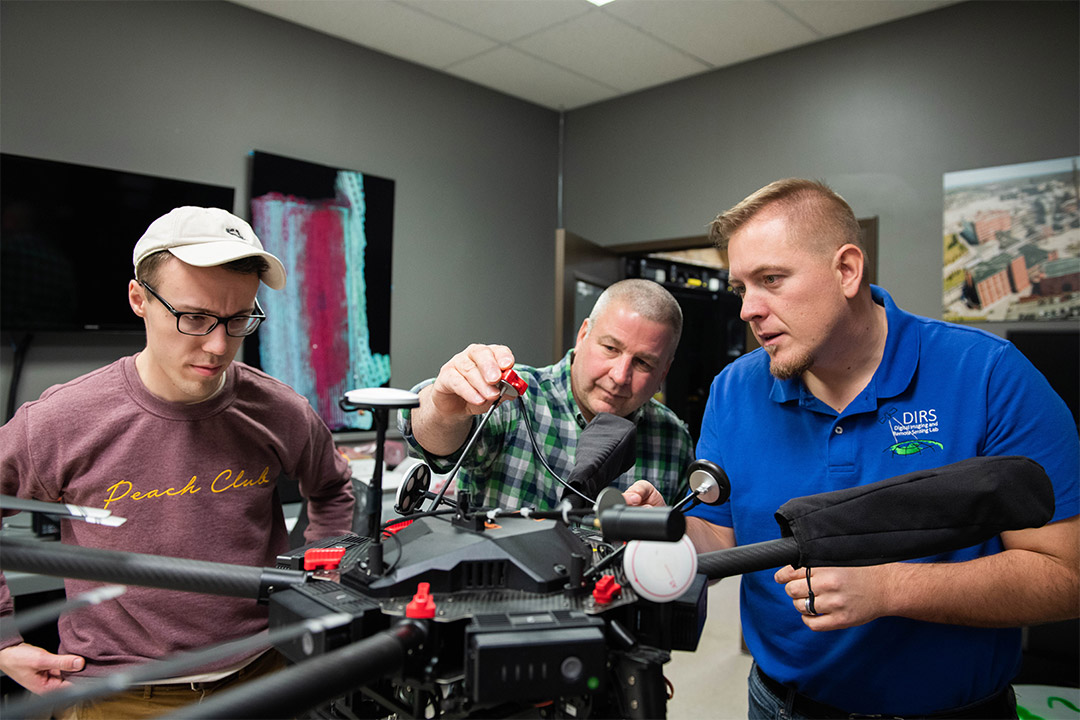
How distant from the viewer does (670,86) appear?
4215mm

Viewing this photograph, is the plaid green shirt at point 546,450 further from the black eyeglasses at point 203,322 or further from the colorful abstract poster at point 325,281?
the colorful abstract poster at point 325,281

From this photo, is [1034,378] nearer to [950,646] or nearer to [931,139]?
[950,646]

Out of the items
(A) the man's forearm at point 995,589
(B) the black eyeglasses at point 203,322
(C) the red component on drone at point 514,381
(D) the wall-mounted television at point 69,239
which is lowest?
(A) the man's forearm at point 995,589

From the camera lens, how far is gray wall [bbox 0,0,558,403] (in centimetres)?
277

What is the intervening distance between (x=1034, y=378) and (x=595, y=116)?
3.91 m

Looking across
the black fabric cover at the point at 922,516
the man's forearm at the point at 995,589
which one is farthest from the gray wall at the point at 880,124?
the black fabric cover at the point at 922,516

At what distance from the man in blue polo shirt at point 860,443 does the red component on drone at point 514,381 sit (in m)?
0.24

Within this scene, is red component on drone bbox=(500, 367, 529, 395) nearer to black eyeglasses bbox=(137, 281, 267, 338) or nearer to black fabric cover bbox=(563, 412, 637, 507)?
black fabric cover bbox=(563, 412, 637, 507)

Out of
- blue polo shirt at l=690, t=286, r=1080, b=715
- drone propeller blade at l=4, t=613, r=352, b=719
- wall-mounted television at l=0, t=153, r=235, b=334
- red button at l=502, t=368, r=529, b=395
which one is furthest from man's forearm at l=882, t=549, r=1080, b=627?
wall-mounted television at l=0, t=153, r=235, b=334

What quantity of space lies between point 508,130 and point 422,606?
4.21 m

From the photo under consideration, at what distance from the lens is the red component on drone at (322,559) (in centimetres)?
73

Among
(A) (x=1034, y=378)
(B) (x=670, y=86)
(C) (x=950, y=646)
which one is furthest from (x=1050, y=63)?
(C) (x=950, y=646)

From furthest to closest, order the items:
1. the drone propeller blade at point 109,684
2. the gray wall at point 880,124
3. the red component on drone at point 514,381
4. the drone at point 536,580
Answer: the gray wall at point 880,124 → the red component on drone at point 514,381 → the drone at point 536,580 → the drone propeller blade at point 109,684

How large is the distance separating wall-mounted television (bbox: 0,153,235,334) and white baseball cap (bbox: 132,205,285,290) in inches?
74.1
